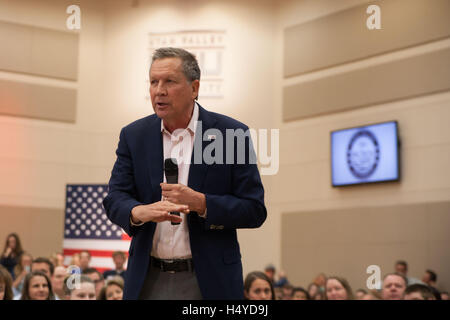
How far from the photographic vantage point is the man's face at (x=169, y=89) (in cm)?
254

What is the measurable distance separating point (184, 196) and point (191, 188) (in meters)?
0.17

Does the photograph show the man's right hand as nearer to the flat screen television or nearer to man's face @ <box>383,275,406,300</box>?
man's face @ <box>383,275,406,300</box>

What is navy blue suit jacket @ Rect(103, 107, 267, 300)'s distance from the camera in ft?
7.98

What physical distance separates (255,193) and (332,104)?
444 inches

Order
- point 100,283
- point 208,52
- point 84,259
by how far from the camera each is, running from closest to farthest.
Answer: point 100,283
point 84,259
point 208,52

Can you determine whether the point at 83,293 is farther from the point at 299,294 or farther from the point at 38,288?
the point at 299,294

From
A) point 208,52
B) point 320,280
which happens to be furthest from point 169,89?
point 208,52

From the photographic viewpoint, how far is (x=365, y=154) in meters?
12.5

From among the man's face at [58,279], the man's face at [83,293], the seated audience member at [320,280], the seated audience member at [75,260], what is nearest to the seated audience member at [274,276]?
the seated audience member at [320,280]

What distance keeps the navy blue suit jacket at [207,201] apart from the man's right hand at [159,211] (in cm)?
9

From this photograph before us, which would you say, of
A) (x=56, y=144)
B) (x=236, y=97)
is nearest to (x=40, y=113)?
(x=56, y=144)

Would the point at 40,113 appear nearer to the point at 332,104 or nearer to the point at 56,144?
the point at 56,144

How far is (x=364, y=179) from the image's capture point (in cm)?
1264

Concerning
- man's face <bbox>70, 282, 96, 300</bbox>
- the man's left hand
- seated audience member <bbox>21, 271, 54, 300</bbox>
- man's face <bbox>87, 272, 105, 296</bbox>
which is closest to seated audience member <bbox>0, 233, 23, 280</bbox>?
man's face <bbox>87, 272, 105, 296</bbox>
